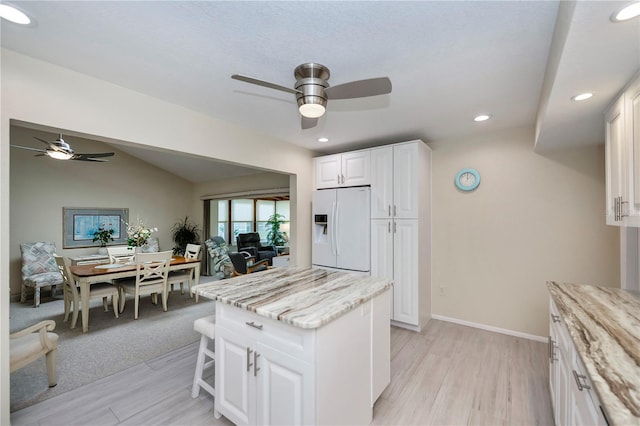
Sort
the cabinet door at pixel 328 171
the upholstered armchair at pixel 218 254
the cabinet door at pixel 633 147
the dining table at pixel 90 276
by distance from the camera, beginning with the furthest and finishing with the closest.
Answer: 1. the upholstered armchair at pixel 218 254
2. the cabinet door at pixel 328 171
3. the dining table at pixel 90 276
4. the cabinet door at pixel 633 147

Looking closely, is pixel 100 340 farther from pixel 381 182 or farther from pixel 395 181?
pixel 395 181

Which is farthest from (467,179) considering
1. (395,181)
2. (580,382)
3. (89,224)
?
(89,224)

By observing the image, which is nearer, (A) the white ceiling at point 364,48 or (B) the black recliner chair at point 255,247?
(A) the white ceiling at point 364,48

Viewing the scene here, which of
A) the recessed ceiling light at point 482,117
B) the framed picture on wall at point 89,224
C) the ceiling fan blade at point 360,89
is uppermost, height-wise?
the recessed ceiling light at point 482,117

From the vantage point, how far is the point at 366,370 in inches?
69.8

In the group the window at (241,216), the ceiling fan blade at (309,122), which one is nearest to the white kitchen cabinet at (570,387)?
the ceiling fan blade at (309,122)

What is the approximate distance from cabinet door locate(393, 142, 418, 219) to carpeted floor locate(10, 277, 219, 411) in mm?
3037

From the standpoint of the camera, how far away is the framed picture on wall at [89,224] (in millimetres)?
5648

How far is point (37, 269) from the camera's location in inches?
187

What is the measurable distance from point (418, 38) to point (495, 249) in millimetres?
2783

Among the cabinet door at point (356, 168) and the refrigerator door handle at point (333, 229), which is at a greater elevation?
the cabinet door at point (356, 168)

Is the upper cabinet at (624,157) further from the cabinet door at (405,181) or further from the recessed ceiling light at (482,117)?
the cabinet door at (405,181)

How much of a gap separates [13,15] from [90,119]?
736mm

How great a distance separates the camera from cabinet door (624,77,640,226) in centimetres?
147
